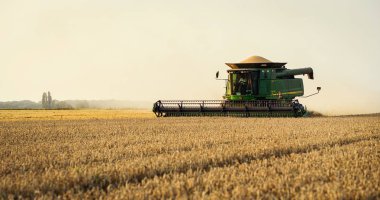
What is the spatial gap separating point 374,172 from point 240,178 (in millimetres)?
1606

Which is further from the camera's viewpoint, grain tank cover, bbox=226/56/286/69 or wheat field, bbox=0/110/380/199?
grain tank cover, bbox=226/56/286/69

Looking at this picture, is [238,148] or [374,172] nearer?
[374,172]

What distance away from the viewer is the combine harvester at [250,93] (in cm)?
2244

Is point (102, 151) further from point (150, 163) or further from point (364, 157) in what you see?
point (364, 157)

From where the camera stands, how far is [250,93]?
76.0 feet

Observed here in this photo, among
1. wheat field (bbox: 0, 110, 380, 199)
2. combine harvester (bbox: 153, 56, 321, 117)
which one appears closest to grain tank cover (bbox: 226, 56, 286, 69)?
combine harvester (bbox: 153, 56, 321, 117)

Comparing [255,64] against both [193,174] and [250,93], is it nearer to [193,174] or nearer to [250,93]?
[250,93]

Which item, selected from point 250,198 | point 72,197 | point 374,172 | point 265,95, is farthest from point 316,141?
point 265,95

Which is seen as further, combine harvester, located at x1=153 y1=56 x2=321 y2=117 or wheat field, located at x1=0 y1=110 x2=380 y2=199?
combine harvester, located at x1=153 y1=56 x2=321 y2=117

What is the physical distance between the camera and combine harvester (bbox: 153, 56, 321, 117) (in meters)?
22.4

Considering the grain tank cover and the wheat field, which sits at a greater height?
the grain tank cover

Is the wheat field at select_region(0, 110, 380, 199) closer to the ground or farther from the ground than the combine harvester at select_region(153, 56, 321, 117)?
closer to the ground

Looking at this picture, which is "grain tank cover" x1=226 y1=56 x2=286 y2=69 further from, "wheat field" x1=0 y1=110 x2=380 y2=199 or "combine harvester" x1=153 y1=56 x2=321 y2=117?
"wheat field" x1=0 y1=110 x2=380 y2=199

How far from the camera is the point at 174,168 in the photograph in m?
5.50
